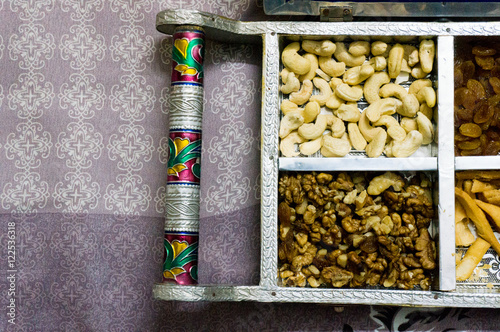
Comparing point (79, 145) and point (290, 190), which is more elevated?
point (79, 145)

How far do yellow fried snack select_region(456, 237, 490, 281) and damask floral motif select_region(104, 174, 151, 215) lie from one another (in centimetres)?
71

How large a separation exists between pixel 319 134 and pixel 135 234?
489 mm

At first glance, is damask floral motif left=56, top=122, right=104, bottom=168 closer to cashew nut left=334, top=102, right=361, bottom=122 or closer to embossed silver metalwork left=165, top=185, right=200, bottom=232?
embossed silver metalwork left=165, top=185, right=200, bottom=232

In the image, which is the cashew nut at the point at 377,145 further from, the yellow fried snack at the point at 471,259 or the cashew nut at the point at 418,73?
the yellow fried snack at the point at 471,259

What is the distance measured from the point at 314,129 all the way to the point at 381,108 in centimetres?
15

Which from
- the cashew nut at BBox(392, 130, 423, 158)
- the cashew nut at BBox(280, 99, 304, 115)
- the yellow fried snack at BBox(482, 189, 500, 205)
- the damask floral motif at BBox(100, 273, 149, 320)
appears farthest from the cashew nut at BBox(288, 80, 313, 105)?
the damask floral motif at BBox(100, 273, 149, 320)

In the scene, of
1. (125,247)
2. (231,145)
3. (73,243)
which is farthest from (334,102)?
(73,243)

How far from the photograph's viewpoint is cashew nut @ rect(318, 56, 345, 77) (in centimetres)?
108

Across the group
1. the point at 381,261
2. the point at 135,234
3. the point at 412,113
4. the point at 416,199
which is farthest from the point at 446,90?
the point at 135,234

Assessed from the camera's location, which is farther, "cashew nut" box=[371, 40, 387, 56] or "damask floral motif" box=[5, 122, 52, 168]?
"damask floral motif" box=[5, 122, 52, 168]

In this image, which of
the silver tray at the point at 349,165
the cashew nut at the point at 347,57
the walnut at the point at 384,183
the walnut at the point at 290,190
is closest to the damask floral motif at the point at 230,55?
the silver tray at the point at 349,165

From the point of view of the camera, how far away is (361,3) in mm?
1045

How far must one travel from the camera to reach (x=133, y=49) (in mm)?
1186

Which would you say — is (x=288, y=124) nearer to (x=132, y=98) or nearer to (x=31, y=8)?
(x=132, y=98)
